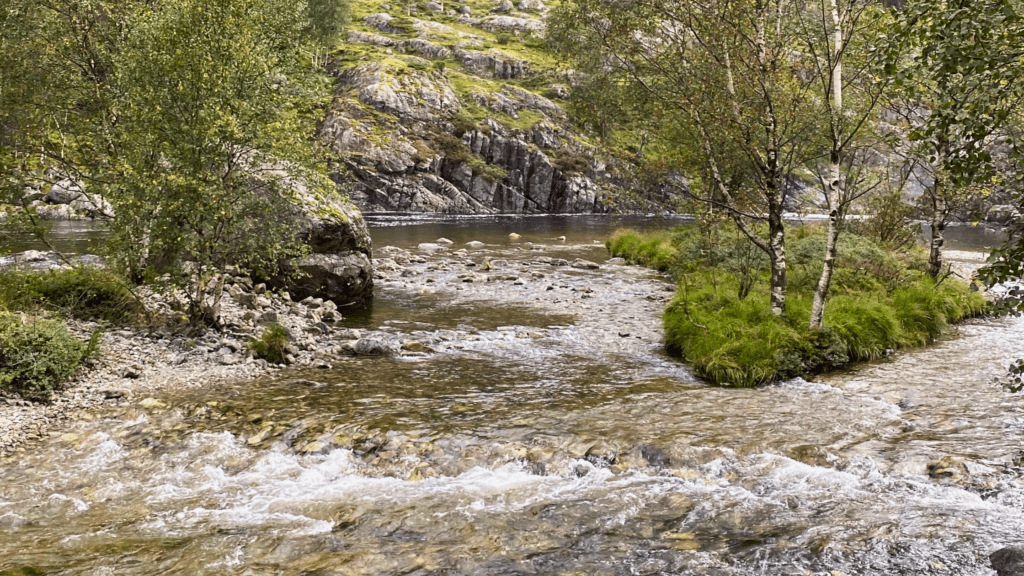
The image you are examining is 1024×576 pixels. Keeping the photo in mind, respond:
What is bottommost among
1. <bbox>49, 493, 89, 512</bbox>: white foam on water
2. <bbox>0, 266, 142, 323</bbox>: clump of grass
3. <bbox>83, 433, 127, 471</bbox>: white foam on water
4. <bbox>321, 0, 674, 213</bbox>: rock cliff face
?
<bbox>49, 493, 89, 512</bbox>: white foam on water

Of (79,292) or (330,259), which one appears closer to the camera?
(79,292)

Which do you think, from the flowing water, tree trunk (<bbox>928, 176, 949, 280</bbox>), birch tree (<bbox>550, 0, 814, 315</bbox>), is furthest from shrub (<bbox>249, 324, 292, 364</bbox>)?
tree trunk (<bbox>928, 176, 949, 280</bbox>)

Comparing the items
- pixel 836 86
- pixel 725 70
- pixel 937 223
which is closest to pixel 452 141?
pixel 937 223

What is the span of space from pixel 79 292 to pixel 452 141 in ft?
275

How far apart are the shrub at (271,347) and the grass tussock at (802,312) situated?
10754 millimetres

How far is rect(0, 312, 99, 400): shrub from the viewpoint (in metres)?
12.2

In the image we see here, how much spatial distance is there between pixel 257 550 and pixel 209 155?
1143 centimetres

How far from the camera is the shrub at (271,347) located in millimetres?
16000

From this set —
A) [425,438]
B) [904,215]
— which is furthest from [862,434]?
[904,215]

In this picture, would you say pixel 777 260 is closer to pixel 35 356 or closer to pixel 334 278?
pixel 334 278

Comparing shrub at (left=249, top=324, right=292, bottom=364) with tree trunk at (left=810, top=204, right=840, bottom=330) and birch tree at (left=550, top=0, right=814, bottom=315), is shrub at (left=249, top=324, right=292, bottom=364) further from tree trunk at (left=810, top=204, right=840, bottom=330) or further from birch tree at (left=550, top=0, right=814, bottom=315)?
tree trunk at (left=810, top=204, right=840, bottom=330)

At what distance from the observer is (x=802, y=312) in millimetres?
17953

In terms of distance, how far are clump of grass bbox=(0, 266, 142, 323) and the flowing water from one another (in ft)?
17.2

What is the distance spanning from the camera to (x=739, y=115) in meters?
17.0
